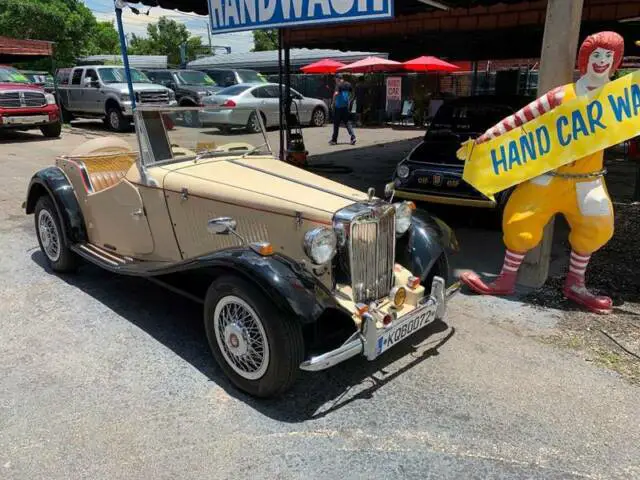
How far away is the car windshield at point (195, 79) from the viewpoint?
19.7 m

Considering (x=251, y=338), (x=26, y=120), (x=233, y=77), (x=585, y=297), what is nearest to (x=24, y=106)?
(x=26, y=120)

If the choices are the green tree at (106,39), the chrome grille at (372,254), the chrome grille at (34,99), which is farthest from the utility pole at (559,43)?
the green tree at (106,39)

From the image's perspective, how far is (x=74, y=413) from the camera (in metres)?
3.08

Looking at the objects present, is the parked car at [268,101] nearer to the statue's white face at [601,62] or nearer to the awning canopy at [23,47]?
the statue's white face at [601,62]

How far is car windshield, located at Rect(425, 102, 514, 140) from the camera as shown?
8109 millimetres

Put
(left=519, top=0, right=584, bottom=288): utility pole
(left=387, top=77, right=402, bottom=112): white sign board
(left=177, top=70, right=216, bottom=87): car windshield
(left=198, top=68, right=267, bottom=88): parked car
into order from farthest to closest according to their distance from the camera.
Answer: (left=387, top=77, right=402, bottom=112): white sign board → (left=177, top=70, right=216, bottom=87): car windshield → (left=198, top=68, right=267, bottom=88): parked car → (left=519, top=0, right=584, bottom=288): utility pole

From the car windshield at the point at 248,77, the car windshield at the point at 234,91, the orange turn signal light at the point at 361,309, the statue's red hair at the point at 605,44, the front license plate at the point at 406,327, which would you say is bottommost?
the front license plate at the point at 406,327

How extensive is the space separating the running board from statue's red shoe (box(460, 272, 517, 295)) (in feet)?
9.07

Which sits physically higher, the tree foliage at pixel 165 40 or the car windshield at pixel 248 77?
the tree foliage at pixel 165 40

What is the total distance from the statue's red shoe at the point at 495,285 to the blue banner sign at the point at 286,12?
98.7 inches

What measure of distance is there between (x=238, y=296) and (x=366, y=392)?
1.02m

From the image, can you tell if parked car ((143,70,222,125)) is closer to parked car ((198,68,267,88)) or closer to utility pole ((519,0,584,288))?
parked car ((198,68,267,88))

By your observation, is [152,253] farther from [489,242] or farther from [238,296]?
[489,242]

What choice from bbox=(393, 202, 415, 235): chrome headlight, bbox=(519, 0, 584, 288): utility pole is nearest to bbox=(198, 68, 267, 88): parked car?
bbox=(519, 0, 584, 288): utility pole
